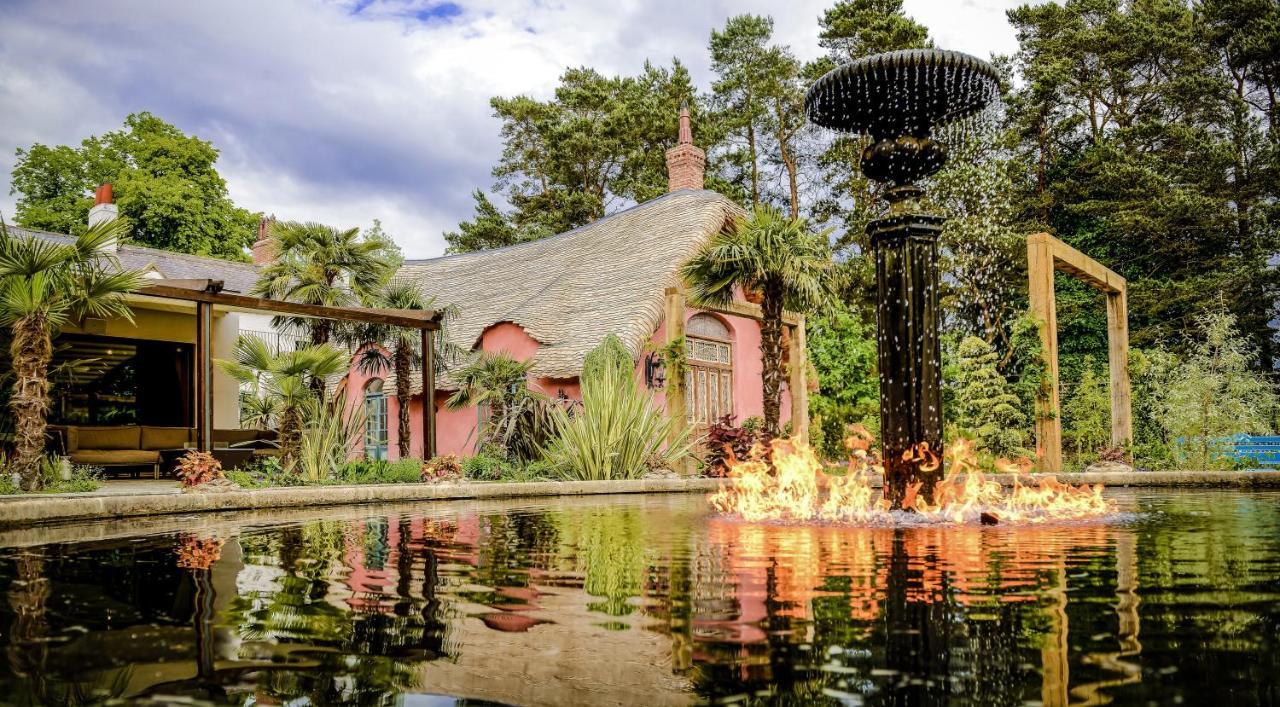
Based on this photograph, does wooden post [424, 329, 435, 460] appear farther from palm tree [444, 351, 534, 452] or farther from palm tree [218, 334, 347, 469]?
palm tree [444, 351, 534, 452]

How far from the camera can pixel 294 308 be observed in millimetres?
10633

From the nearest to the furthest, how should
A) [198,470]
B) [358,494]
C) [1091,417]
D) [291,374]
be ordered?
[198,470] < [358,494] < [291,374] < [1091,417]

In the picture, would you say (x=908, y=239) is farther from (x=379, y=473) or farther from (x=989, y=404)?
(x=989, y=404)

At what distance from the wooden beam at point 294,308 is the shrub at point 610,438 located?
7.37 ft

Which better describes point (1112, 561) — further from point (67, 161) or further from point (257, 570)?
point (67, 161)

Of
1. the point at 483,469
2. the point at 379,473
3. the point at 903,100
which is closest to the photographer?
the point at 903,100

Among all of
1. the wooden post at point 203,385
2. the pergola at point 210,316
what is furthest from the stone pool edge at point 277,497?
the pergola at point 210,316

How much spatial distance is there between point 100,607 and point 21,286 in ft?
20.7

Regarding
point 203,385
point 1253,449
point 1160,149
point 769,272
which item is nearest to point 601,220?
point 769,272

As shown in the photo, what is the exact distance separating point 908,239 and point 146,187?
115 ft

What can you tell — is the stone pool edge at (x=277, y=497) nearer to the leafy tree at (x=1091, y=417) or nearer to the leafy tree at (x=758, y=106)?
the leafy tree at (x=1091, y=417)

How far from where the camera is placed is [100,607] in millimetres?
2746

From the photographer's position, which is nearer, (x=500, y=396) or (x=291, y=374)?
(x=291, y=374)

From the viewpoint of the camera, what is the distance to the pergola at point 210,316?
9141mm
